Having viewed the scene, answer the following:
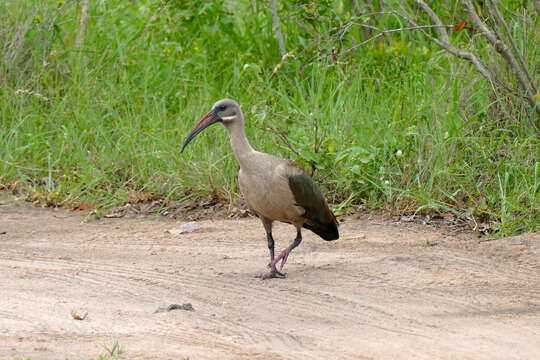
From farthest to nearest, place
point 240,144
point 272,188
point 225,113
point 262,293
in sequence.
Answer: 1. point 225,113
2. point 240,144
3. point 272,188
4. point 262,293

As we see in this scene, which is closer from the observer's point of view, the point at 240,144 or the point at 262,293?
the point at 262,293

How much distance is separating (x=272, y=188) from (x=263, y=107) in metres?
2.72

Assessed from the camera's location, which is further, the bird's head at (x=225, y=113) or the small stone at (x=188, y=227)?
the small stone at (x=188, y=227)

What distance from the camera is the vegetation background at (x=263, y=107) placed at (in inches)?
275

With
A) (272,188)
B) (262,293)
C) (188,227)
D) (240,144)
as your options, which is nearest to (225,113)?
(240,144)

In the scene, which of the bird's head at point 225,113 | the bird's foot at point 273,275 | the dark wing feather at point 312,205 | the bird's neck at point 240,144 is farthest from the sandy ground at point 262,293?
the bird's head at point 225,113

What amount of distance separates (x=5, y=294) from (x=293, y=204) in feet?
5.92

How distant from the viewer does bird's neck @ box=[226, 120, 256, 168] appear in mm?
5383

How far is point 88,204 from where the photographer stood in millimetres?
7766

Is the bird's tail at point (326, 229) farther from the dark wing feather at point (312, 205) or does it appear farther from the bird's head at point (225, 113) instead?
the bird's head at point (225, 113)

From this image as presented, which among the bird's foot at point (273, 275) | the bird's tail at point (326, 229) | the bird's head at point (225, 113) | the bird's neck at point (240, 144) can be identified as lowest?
the bird's foot at point (273, 275)

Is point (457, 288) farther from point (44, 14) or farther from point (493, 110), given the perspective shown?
point (44, 14)

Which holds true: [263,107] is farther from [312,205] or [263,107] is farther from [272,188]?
[272,188]

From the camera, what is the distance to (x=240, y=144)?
5.46 meters
